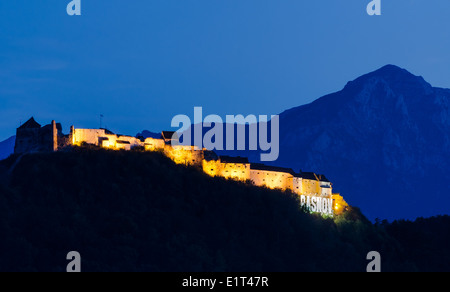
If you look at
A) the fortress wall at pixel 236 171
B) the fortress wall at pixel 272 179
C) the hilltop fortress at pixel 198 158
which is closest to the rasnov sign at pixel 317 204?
the hilltop fortress at pixel 198 158

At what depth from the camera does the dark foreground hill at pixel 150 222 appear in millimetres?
93125

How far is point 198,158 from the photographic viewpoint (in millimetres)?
108750

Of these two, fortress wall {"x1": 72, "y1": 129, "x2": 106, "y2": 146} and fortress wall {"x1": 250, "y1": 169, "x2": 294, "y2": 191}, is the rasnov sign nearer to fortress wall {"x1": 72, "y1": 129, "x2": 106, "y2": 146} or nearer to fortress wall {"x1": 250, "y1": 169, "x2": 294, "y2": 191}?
fortress wall {"x1": 250, "y1": 169, "x2": 294, "y2": 191}

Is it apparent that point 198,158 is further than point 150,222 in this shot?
Yes

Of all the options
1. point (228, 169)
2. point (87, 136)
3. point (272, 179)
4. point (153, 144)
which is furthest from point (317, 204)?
point (87, 136)

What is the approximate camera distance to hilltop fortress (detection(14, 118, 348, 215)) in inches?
3989

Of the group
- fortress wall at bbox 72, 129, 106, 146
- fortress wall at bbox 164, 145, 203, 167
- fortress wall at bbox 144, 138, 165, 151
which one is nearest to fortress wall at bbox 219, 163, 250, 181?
fortress wall at bbox 164, 145, 203, 167

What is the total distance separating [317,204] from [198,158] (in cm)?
1858

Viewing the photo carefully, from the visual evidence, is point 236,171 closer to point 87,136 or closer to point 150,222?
point 150,222

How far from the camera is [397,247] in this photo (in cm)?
12375

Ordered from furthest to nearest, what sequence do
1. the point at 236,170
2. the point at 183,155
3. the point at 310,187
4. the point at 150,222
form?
1. the point at 310,187
2. the point at 236,170
3. the point at 183,155
4. the point at 150,222

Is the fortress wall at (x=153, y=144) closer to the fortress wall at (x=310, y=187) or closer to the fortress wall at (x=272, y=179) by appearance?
the fortress wall at (x=272, y=179)

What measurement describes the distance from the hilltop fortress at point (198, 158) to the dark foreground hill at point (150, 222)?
1.36 m

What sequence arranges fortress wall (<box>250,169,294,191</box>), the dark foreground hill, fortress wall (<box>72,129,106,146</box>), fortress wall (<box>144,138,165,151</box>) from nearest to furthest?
the dark foreground hill → fortress wall (<box>72,129,106,146</box>) → fortress wall (<box>144,138,165,151</box>) → fortress wall (<box>250,169,294,191</box>)
